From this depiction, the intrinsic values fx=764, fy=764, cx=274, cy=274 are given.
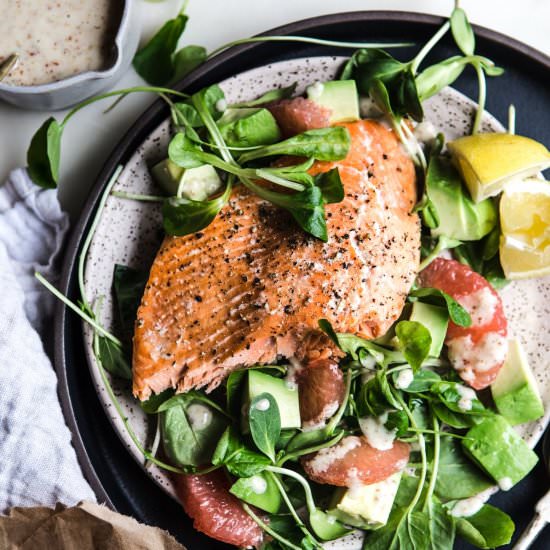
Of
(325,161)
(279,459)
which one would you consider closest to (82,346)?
(279,459)

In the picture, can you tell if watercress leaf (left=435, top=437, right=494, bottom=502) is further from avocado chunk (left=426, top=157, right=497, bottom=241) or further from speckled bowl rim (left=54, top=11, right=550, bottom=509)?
speckled bowl rim (left=54, top=11, right=550, bottom=509)

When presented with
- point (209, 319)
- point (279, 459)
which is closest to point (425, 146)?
point (209, 319)

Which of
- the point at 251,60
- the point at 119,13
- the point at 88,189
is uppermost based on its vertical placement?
the point at 119,13

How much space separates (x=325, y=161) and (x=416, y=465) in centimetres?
95

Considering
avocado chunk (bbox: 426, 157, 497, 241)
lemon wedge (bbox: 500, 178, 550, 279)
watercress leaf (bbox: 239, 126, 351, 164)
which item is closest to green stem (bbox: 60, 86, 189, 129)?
watercress leaf (bbox: 239, 126, 351, 164)

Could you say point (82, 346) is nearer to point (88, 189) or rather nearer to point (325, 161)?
point (88, 189)

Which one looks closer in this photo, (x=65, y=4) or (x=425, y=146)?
(x=65, y=4)

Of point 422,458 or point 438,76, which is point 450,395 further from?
point 438,76

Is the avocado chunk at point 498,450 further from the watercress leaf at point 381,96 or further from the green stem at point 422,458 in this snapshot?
the watercress leaf at point 381,96

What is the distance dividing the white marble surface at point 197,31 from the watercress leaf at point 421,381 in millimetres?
1098

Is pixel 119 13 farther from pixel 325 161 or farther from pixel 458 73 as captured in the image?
pixel 458 73

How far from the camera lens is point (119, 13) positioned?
2131mm

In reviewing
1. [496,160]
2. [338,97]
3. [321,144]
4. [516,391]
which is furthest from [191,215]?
[516,391]

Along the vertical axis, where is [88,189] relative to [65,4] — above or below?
below
